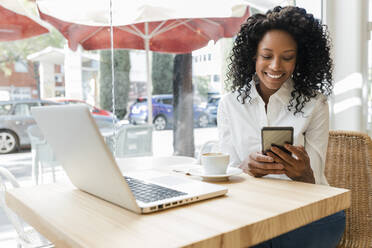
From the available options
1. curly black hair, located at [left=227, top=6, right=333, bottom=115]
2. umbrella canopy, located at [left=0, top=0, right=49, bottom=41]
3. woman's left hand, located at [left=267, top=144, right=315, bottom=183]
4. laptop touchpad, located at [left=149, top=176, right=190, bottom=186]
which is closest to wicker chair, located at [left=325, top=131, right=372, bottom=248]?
curly black hair, located at [left=227, top=6, right=333, bottom=115]

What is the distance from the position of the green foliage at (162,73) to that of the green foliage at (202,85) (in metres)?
0.27

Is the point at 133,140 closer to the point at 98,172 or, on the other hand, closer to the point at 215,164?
the point at 215,164

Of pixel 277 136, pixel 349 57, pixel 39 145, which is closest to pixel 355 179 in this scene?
pixel 277 136

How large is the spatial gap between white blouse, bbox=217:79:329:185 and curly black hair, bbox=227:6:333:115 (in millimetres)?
30

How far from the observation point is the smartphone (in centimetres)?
108

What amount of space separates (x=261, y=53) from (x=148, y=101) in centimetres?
139

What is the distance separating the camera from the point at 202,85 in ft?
10.3

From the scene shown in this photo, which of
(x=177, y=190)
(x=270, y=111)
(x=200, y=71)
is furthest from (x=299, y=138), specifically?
(x=200, y=71)

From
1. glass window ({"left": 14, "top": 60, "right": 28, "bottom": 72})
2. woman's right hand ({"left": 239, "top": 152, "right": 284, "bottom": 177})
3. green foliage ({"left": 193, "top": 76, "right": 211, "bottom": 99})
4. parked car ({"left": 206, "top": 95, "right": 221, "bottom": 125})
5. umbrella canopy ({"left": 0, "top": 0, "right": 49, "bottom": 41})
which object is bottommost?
woman's right hand ({"left": 239, "top": 152, "right": 284, "bottom": 177})

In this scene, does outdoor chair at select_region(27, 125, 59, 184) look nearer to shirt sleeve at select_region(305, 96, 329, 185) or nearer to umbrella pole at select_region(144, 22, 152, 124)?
umbrella pole at select_region(144, 22, 152, 124)

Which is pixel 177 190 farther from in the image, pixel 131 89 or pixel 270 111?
pixel 131 89

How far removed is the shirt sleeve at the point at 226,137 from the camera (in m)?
1.50

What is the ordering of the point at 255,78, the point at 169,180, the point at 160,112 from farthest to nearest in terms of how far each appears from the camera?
1. the point at 160,112
2. the point at 255,78
3. the point at 169,180

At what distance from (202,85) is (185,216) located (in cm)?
243
